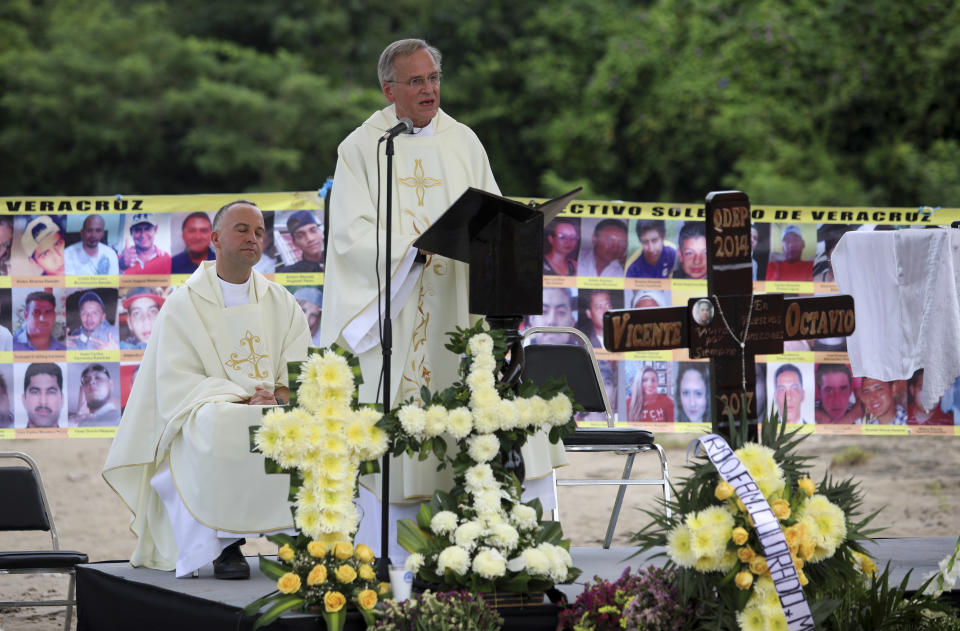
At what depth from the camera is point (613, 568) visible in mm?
4988

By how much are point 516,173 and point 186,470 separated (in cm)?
1241

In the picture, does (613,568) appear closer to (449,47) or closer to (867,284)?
(867,284)

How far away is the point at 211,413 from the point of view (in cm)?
487

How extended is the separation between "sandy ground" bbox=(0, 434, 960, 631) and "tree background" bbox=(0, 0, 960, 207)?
308 cm

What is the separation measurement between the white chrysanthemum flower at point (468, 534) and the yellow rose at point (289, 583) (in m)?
0.50

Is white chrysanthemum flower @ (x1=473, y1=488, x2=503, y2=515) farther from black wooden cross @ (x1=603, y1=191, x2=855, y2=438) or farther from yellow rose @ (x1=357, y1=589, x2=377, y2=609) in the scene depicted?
black wooden cross @ (x1=603, y1=191, x2=855, y2=438)

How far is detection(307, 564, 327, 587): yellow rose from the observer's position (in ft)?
12.5

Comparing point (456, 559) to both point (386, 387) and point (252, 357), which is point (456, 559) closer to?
point (386, 387)

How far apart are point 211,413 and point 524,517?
59.1 inches

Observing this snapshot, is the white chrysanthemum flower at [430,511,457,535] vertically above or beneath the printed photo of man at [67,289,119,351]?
beneath

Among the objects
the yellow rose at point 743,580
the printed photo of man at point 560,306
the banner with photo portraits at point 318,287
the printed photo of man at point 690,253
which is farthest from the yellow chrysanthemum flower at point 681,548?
the printed photo of man at point 690,253

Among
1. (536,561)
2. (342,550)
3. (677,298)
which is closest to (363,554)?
(342,550)

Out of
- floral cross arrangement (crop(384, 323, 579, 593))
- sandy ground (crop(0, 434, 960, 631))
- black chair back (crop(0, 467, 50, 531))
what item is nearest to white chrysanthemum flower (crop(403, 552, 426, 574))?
floral cross arrangement (crop(384, 323, 579, 593))

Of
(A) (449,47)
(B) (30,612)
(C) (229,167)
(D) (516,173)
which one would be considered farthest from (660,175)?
(B) (30,612)
